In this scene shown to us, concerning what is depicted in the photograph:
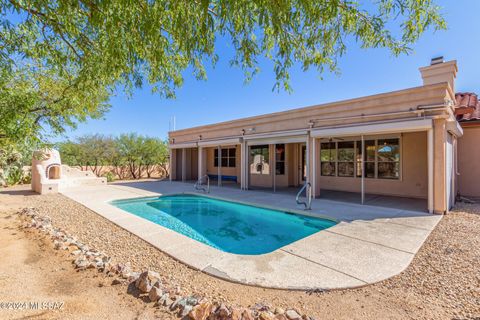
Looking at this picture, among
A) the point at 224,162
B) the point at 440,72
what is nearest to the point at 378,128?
the point at 440,72

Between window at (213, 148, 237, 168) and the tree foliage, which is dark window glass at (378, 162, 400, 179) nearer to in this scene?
window at (213, 148, 237, 168)

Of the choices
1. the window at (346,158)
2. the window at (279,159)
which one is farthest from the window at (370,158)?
the window at (279,159)

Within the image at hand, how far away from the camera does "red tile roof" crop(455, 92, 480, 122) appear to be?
30.9ft

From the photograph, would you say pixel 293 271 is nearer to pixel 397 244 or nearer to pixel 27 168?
pixel 397 244

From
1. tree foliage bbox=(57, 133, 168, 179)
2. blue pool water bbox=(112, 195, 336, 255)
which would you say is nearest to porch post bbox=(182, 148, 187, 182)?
tree foliage bbox=(57, 133, 168, 179)

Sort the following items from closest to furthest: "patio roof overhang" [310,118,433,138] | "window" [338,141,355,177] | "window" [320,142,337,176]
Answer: "patio roof overhang" [310,118,433,138], "window" [338,141,355,177], "window" [320,142,337,176]

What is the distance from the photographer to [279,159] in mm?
13867

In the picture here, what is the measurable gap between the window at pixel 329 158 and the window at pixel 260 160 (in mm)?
3220

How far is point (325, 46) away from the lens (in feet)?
13.7

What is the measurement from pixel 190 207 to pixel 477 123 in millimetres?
12886

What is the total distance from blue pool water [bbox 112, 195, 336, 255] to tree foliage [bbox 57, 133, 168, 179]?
1113 cm

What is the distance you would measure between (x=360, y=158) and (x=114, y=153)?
19.2 m

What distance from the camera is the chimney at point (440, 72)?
9.08m

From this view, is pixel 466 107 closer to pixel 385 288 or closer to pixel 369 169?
pixel 369 169
